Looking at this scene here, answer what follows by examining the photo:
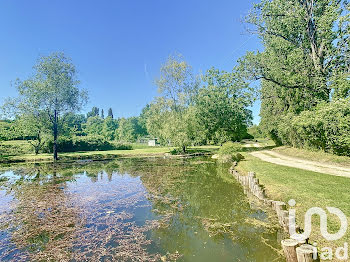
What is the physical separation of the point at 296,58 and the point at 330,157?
777 centimetres

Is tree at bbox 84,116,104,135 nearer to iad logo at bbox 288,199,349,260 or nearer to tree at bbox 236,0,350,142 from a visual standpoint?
tree at bbox 236,0,350,142

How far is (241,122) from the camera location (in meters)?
37.6

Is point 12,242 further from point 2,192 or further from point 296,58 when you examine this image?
point 296,58

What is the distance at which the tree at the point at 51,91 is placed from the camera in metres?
26.6

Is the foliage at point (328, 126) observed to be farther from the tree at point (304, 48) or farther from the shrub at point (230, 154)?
the shrub at point (230, 154)

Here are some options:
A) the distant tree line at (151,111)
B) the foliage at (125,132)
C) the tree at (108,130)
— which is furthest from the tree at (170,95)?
the tree at (108,130)

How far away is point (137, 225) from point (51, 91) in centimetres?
2695

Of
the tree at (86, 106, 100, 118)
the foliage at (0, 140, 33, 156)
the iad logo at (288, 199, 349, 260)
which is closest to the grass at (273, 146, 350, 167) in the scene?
the iad logo at (288, 199, 349, 260)

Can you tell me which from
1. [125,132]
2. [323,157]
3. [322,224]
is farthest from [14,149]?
[323,157]

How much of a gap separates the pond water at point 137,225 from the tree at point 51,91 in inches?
772

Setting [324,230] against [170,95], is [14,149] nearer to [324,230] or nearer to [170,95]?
[170,95]

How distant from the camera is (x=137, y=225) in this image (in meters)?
6.46

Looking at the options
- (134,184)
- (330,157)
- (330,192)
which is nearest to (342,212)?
(330,192)

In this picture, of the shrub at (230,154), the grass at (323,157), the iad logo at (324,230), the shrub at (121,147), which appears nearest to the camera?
the iad logo at (324,230)
